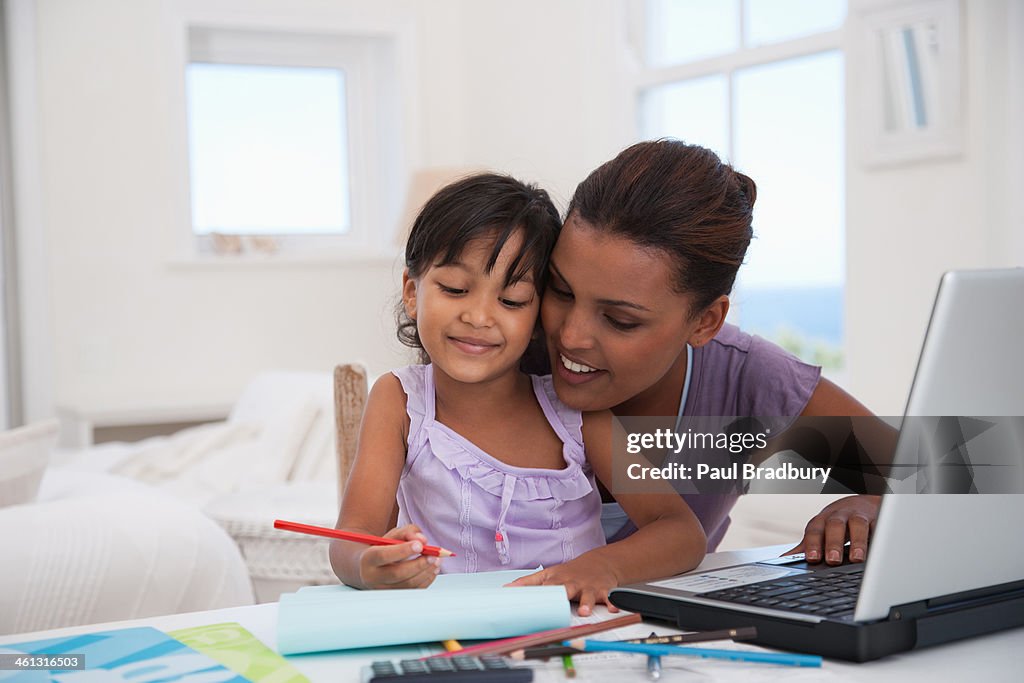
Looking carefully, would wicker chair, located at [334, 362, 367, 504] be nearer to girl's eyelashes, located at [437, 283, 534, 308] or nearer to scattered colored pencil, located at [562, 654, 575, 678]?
girl's eyelashes, located at [437, 283, 534, 308]

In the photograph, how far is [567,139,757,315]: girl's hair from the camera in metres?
1.14

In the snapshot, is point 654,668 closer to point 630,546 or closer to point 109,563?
point 630,546

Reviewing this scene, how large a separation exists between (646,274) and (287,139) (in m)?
3.78

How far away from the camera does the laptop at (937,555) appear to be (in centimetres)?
66

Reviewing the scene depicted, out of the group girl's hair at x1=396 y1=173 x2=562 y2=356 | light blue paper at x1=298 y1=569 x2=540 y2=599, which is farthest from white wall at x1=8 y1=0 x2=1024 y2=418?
light blue paper at x1=298 y1=569 x2=540 y2=599

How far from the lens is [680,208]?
45.4 inches

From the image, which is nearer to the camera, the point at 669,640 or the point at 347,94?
the point at 669,640

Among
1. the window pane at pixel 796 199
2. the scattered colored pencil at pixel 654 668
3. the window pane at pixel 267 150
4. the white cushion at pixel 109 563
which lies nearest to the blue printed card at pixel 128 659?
the scattered colored pencil at pixel 654 668

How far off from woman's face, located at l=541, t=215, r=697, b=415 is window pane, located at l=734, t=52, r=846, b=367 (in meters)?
1.97

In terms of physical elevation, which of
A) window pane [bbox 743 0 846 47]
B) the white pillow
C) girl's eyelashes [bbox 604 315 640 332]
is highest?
window pane [bbox 743 0 846 47]

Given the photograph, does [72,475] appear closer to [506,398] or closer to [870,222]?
[506,398]

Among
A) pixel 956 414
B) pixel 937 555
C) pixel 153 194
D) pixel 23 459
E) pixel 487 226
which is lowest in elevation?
pixel 23 459

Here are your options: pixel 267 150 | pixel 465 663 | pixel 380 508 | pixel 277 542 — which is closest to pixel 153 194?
pixel 267 150

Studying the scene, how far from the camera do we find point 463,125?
4812mm
